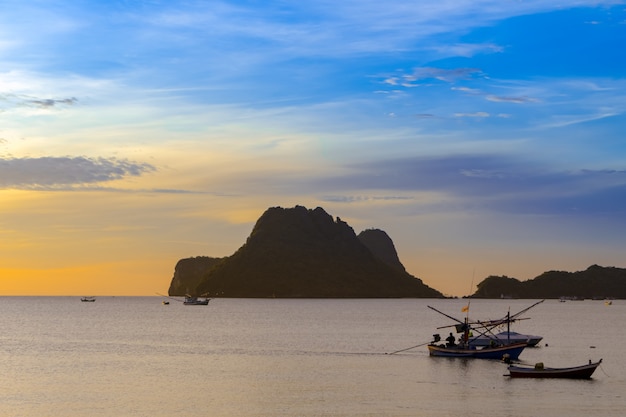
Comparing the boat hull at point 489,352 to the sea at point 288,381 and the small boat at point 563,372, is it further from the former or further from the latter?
the small boat at point 563,372

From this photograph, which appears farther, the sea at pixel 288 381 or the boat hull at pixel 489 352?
the boat hull at pixel 489 352

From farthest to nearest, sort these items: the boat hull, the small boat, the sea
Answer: the boat hull, the small boat, the sea

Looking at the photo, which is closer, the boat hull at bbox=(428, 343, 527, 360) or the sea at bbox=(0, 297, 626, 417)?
the sea at bbox=(0, 297, 626, 417)

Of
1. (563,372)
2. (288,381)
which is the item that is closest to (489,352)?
(563,372)

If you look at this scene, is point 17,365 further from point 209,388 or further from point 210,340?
point 210,340

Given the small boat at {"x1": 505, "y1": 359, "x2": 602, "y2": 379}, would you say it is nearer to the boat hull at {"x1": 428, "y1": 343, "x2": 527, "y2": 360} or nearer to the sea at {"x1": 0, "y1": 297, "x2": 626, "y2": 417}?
the sea at {"x1": 0, "y1": 297, "x2": 626, "y2": 417}

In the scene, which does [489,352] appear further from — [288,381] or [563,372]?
[288,381]

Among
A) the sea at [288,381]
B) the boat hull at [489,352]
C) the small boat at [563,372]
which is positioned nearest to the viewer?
the sea at [288,381]

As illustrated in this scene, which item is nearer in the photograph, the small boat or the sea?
the sea

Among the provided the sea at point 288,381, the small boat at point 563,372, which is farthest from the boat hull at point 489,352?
the small boat at point 563,372

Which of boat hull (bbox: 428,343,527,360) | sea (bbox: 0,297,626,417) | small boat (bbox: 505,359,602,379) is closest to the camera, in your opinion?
sea (bbox: 0,297,626,417)

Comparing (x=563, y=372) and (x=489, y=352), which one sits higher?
(x=489, y=352)

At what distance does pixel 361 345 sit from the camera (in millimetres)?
114938

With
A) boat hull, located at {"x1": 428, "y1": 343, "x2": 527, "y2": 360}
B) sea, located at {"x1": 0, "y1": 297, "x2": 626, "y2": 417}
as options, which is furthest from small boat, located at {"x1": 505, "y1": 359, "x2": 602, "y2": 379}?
boat hull, located at {"x1": 428, "y1": 343, "x2": 527, "y2": 360}
